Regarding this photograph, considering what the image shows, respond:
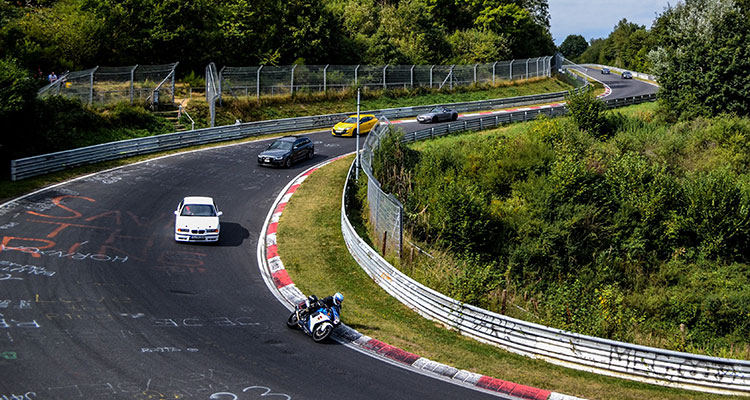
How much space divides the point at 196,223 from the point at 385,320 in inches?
334

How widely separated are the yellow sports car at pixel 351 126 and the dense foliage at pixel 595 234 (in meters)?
9.35

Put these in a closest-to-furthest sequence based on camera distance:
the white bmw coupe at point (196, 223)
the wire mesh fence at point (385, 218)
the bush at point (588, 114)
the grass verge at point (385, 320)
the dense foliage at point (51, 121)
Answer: the grass verge at point (385, 320)
the wire mesh fence at point (385, 218)
the white bmw coupe at point (196, 223)
the dense foliage at point (51, 121)
the bush at point (588, 114)

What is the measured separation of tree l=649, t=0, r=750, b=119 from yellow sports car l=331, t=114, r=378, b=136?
70.5 feet

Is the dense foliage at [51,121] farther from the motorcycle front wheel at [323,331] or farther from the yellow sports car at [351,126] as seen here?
the motorcycle front wheel at [323,331]

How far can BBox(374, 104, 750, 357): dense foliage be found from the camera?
2250 centimetres

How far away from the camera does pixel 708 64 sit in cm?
4353

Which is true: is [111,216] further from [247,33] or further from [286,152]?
[247,33]

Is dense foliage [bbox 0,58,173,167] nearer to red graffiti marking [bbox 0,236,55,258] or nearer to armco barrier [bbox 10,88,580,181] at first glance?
armco barrier [bbox 10,88,580,181]

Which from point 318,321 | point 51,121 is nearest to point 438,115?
point 51,121

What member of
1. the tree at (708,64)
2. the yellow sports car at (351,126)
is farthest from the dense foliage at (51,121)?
the tree at (708,64)

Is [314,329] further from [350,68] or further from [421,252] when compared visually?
[350,68]

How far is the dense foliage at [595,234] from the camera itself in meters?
22.5

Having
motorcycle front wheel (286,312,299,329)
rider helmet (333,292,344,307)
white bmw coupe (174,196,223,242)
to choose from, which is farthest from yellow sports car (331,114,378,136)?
rider helmet (333,292,344,307)

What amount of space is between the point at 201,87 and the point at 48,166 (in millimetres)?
17130
